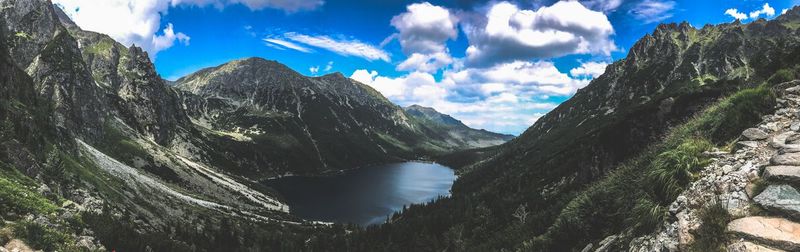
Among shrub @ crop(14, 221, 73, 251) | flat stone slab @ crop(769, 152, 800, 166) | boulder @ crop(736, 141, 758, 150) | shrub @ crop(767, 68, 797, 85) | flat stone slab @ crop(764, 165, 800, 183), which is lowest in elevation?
shrub @ crop(14, 221, 73, 251)

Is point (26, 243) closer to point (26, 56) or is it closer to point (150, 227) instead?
point (150, 227)

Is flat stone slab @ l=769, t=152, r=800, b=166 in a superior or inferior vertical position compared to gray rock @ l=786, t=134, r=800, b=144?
inferior

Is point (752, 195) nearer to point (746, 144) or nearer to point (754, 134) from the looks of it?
point (746, 144)

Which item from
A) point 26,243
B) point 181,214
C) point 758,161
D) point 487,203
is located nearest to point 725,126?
point 758,161

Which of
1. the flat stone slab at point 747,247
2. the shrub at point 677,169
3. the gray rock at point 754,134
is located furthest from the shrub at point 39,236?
the gray rock at point 754,134

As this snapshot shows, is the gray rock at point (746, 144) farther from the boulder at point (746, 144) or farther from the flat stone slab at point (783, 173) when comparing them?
the flat stone slab at point (783, 173)

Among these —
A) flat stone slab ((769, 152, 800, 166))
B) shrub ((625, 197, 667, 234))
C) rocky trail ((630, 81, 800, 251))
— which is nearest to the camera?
rocky trail ((630, 81, 800, 251))

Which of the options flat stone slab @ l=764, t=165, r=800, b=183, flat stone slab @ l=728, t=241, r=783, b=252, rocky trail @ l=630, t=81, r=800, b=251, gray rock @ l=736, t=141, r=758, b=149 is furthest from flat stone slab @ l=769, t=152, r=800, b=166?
flat stone slab @ l=728, t=241, r=783, b=252

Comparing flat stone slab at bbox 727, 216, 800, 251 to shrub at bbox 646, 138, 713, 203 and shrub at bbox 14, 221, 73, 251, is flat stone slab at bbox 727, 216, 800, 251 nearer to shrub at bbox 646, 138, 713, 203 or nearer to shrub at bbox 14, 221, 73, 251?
shrub at bbox 646, 138, 713, 203

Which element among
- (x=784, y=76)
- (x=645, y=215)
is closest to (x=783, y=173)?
(x=645, y=215)
